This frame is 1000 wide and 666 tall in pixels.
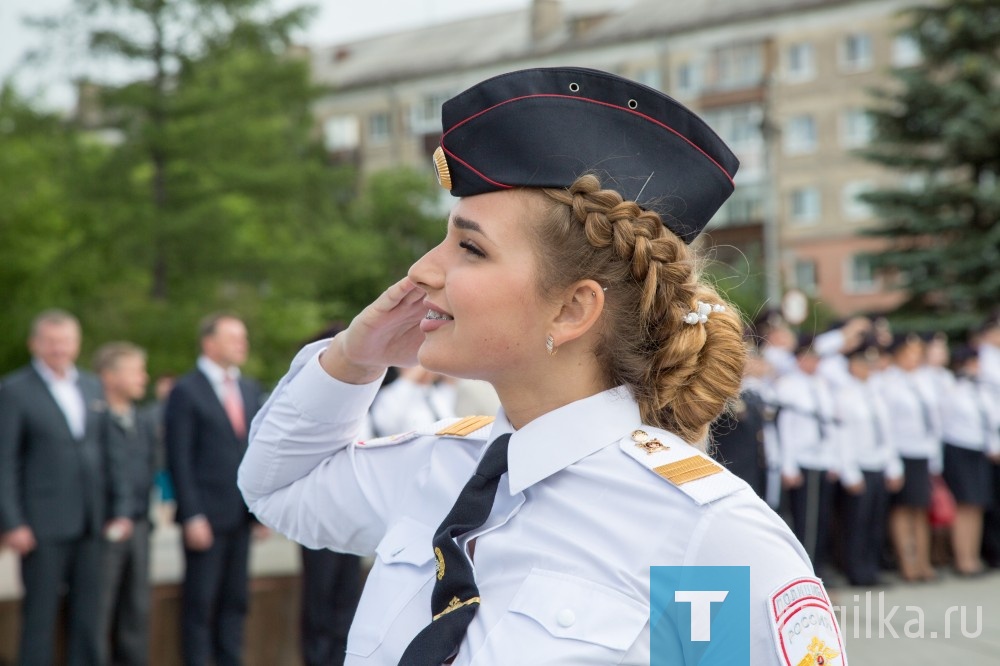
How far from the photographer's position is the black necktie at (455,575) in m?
1.72

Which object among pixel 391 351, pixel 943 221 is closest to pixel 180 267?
pixel 943 221

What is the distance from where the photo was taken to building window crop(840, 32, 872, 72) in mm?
39759

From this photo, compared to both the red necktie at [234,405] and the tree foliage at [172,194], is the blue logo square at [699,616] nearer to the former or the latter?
the red necktie at [234,405]

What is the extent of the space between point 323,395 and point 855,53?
4118cm

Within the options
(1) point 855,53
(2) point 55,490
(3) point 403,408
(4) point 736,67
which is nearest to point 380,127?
(4) point 736,67

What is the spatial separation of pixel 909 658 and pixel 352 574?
3.40 m

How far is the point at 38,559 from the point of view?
20.2ft

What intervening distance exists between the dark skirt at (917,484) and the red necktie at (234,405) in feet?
21.0

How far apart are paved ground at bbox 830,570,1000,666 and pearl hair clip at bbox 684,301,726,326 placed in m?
5.03

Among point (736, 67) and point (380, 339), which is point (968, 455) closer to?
point (380, 339)

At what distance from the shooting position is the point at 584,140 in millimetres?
1780

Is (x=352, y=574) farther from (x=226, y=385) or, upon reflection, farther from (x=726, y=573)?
(x=726, y=573)

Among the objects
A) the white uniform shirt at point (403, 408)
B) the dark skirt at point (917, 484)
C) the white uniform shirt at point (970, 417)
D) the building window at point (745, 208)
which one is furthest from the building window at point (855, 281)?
the white uniform shirt at point (403, 408)

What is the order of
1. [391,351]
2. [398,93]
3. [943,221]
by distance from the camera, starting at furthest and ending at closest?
[398,93] < [943,221] < [391,351]
